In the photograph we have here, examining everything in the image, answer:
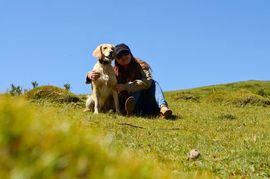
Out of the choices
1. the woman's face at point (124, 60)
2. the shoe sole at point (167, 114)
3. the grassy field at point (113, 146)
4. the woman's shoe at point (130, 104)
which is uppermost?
the woman's face at point (124, 60)

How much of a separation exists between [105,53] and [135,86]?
1513 millimetres

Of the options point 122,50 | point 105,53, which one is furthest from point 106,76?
point 122,50

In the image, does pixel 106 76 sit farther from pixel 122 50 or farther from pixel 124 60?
pixel 122 50

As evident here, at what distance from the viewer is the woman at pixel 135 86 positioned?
18469 millimetres

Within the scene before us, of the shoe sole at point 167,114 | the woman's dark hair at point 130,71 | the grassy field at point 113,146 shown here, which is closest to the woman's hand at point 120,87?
the woman's dark hair at point 130,71

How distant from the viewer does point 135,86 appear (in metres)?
18.5

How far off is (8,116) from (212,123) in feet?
52.8

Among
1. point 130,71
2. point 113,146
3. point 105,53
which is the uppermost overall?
point 105,53

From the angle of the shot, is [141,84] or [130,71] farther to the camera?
[130,71]

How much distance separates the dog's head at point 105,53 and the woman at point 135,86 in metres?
0.25

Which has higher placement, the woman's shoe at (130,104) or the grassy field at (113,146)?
the woman's shoe at (130,104)

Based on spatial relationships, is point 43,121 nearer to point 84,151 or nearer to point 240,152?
point 84,151

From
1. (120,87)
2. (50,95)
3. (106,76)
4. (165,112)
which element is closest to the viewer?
(165,112)

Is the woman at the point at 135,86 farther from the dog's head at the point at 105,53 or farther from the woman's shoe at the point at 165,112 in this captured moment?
the dog's head at the point at 105,53
